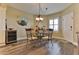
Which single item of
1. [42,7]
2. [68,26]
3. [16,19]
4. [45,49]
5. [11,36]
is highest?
[42,7]

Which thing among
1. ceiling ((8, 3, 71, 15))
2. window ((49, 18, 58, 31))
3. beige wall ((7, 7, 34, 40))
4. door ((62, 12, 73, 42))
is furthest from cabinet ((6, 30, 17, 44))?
door ((62, 12, 73, 42))

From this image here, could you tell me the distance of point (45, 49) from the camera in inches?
124

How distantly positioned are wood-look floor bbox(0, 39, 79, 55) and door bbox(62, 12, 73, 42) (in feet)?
0.51

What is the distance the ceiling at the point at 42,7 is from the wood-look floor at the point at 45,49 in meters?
0.76

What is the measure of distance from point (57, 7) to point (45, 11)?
0.31m

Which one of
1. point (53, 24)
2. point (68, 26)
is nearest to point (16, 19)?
point (53, 24)

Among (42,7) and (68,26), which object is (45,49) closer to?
(68,26)

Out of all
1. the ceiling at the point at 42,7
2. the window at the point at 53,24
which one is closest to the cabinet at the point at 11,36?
the ceiling at the point at 42,7

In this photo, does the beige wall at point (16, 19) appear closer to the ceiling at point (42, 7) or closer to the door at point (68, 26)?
the ceiling at point (42, 7)

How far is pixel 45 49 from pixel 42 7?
3.41 feet

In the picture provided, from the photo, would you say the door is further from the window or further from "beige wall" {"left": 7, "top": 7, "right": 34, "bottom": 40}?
"beige wall" {"left": 7, "top": 7, "right": 34, "bottom": 40}

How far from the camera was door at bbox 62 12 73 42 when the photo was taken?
322cm

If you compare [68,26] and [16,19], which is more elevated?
[16,19]
